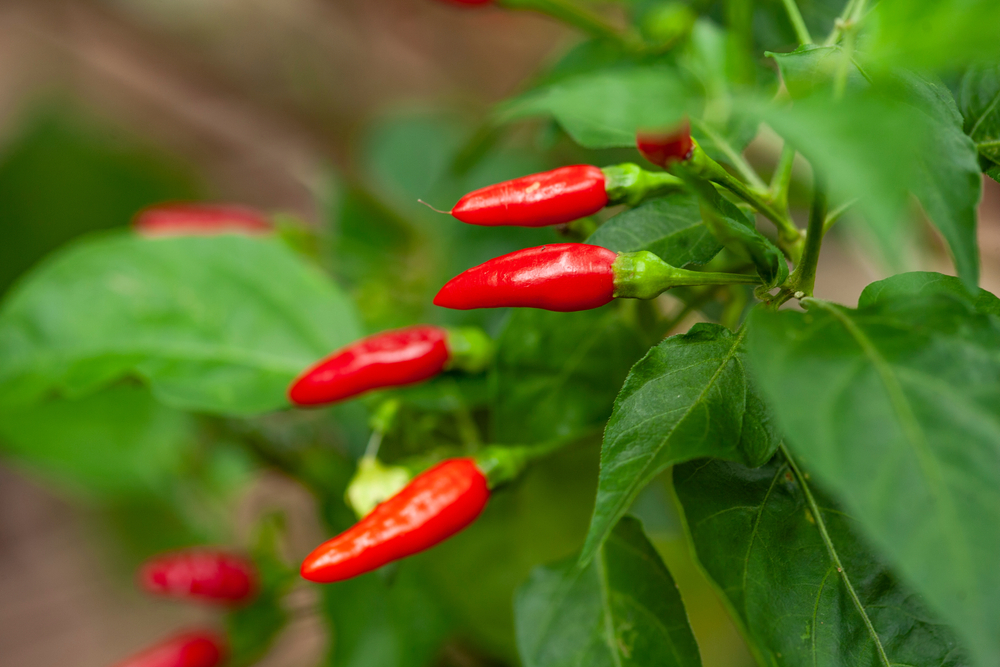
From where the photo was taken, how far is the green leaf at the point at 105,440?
2.61 feet

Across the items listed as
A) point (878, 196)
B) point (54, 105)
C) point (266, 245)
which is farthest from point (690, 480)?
point (54, 105)

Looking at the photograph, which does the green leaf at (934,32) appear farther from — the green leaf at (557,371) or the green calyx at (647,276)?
the green leaf at (557,371)

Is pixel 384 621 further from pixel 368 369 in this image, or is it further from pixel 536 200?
pixel 536 200

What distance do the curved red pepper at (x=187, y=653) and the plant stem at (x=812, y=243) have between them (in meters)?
0.59

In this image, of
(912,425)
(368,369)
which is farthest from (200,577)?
(912,425)

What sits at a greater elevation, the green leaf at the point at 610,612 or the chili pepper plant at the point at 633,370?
the chili pepper plant at the point at 633,370

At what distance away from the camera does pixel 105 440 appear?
33.0 inches

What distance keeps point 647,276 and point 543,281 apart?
5 centimetres

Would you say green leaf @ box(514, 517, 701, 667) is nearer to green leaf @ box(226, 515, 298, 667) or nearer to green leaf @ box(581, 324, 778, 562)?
green leaf @ box(581, 324, 778, 562)

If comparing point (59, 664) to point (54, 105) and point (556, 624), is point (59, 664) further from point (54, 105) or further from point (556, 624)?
point (556, 624)

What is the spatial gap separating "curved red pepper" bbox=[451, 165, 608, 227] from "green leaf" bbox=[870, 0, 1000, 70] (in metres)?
0.13

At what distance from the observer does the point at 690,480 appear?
344 mm

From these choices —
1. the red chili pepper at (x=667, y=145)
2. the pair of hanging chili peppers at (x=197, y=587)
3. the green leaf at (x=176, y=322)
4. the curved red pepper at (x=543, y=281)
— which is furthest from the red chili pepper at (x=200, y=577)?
the red chili pepper at (x=667, y=145)

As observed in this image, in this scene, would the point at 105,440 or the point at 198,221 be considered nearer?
the point at 198,221
